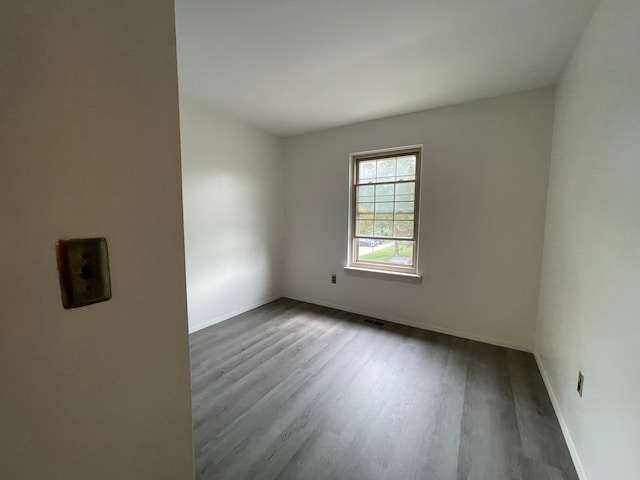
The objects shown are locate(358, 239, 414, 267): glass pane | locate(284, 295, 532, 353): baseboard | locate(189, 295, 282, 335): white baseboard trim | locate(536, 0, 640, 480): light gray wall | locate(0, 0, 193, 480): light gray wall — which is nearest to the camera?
locate(0, 0, 193, 480): light gray wall

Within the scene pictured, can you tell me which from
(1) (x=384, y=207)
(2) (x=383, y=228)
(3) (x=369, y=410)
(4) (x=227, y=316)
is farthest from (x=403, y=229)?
(4) (x=227, y=316)

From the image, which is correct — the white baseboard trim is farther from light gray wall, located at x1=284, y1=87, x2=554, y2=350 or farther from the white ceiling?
the white ceiling

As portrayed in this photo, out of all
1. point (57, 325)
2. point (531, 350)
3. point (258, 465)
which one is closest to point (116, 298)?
point (57, 325)

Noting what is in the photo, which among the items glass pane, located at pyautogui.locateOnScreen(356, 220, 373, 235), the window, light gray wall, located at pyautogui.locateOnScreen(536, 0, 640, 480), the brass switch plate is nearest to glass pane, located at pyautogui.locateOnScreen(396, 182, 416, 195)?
the window

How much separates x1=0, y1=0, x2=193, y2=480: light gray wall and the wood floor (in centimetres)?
101

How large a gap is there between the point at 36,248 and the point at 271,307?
11.0 feet

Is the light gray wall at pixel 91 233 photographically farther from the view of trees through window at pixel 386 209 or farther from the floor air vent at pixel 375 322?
the view of trees through window at pixel 386 209

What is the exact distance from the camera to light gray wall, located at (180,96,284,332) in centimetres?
277

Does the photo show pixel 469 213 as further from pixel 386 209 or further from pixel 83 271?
pixel 83 271

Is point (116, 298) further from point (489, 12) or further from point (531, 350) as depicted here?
point (531, 350)

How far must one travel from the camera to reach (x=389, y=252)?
3.27 metres

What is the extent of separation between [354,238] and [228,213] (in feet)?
5.32

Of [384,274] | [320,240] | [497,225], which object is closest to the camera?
[497,225]

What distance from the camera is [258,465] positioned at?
4.44ft
